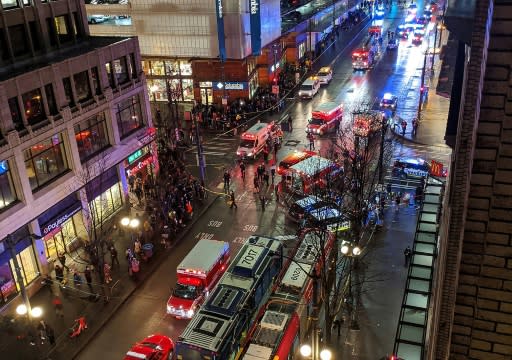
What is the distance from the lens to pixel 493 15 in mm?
6406

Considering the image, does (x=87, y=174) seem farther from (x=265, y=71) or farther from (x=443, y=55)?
(x=443, y=55)

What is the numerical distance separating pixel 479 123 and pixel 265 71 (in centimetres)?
6225

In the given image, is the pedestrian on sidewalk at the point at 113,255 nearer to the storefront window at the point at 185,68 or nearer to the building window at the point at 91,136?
the building window at the point at 91,136

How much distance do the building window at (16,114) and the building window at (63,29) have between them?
924cm

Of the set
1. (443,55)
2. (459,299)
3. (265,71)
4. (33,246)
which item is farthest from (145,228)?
(443,55)

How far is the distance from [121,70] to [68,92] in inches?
257

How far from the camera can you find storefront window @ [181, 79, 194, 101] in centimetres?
6391

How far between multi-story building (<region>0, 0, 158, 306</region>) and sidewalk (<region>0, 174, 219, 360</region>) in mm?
2007

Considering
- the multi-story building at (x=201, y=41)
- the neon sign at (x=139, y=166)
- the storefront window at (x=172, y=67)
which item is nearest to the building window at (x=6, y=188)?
the neon sign at (x=139, y=166)

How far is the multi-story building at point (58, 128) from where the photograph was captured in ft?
95.6

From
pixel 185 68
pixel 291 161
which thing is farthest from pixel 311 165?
pixel 185 68

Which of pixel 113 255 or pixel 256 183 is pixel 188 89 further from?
pixel 113 255

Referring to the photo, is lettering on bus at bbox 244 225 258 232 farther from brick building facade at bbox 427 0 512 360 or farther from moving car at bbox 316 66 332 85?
moving car at bbox 316 66 332 85

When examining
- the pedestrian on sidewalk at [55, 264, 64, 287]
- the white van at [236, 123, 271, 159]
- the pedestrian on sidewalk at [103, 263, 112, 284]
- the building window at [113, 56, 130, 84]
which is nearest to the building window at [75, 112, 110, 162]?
the building window at [113, 56, 130, 84]
